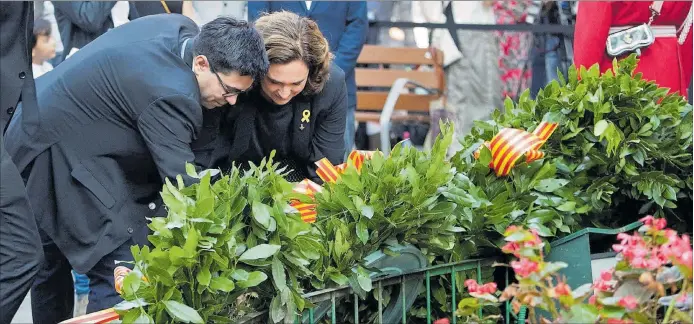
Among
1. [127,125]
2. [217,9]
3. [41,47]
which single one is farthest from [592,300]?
[41,47]

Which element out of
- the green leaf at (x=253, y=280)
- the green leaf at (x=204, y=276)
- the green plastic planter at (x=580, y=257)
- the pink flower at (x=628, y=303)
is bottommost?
the green plastic planter at (x=580, y=257)

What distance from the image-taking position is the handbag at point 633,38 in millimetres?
5371

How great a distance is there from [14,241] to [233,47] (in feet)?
2.87

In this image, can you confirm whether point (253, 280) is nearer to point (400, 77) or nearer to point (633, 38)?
point (633, 38)

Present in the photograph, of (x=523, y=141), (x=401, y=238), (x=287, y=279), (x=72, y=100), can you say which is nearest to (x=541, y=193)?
(x=523, y=141)

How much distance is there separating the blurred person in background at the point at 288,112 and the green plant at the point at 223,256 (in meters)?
1.20

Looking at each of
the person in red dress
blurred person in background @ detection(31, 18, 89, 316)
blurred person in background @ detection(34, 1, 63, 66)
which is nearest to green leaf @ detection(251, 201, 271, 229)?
the person in red dress

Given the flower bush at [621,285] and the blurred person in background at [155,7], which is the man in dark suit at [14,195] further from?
the blurred person in background at [155,7]

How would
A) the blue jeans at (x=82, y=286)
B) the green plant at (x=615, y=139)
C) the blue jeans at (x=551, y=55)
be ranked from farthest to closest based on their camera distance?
the blue jeans at (x=551, y=55) < the blue jeans at (x=82, y=286) < the green plant at (x=615, y=139)

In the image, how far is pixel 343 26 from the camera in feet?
21.6

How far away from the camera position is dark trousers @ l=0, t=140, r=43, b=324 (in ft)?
10.9

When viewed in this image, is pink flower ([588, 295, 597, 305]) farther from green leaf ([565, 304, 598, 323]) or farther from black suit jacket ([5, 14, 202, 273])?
black suit jacket ([5, 14, 202, 273])

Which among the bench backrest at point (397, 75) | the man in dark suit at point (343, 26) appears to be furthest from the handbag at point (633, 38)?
the bench backrest at point (397, 75)

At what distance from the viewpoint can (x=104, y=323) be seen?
238cm
